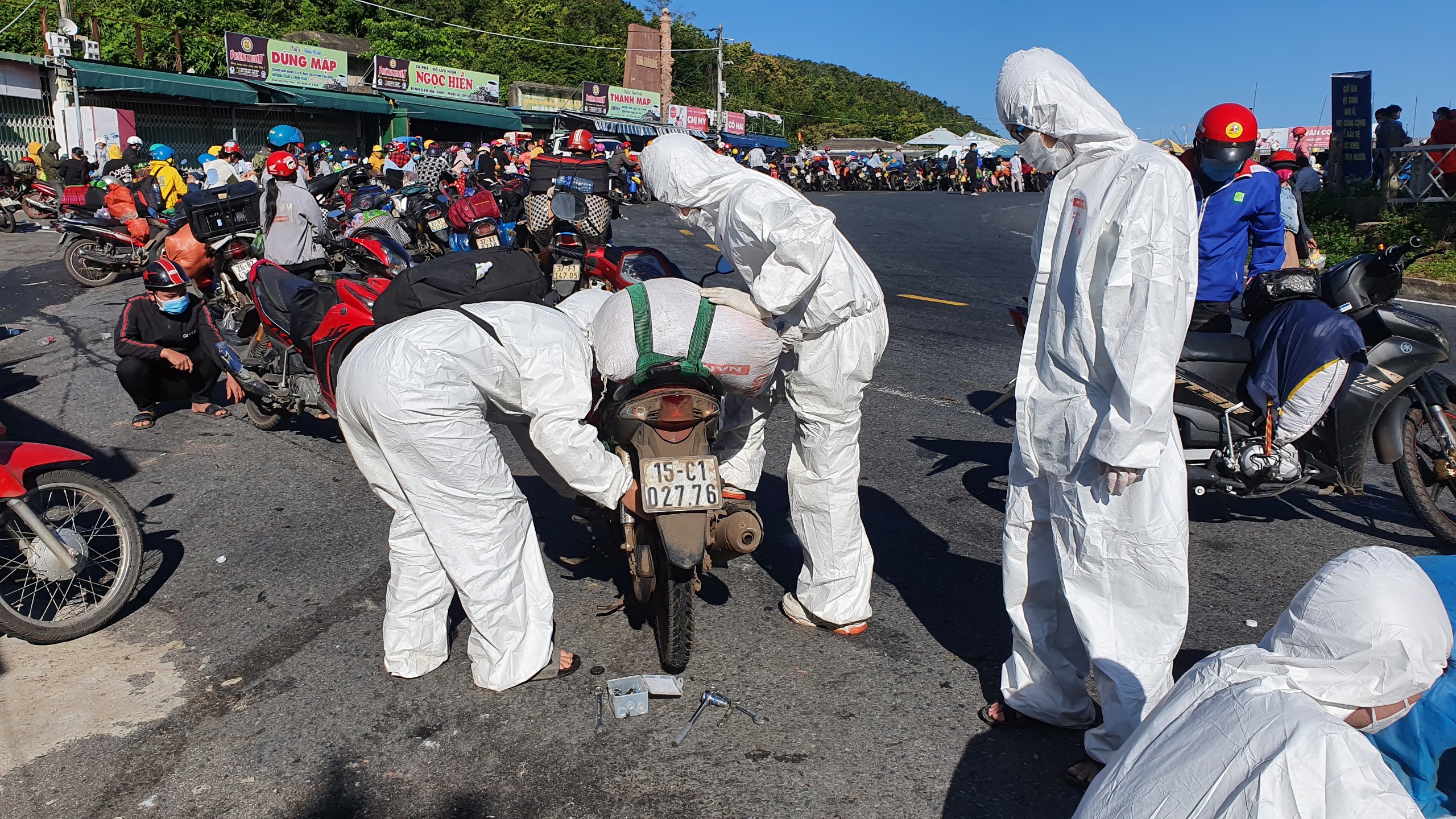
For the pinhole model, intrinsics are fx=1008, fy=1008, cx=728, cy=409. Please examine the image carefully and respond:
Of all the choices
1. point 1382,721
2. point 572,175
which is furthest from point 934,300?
point 1382,721

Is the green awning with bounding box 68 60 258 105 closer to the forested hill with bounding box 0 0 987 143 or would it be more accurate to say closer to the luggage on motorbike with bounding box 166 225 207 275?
the forested hill with bounding box 0 0 987 143

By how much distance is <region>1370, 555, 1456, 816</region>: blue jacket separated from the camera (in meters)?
2.07

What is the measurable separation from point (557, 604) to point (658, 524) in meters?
1.09

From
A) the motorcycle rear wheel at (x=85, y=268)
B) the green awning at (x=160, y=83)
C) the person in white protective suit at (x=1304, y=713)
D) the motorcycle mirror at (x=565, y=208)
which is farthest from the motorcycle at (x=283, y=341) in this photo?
the green awning at (x=160, y=83)

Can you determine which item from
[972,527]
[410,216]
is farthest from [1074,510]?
[410,216]

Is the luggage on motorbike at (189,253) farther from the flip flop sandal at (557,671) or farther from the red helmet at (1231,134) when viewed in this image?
the red helmet at (1231,134)

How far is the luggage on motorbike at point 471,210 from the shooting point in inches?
395

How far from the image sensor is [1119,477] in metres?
2.78

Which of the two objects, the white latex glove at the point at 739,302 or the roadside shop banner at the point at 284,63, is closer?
the white latex glove at the point at 739,302

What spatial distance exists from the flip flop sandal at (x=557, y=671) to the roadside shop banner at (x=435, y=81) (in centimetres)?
3604

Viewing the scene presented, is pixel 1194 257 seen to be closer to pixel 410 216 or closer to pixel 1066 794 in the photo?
pixel 1066 794

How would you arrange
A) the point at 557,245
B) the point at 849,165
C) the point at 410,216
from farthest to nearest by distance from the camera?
the point at 849,165 < the point at 410,216 < the point at 557,245

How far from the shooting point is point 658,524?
341 cm

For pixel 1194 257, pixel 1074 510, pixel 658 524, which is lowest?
pixel 658 524
